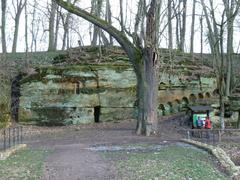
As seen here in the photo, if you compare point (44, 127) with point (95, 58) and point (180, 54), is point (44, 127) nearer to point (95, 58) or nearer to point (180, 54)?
point (95, 58)

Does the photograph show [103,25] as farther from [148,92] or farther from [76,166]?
[76,166]

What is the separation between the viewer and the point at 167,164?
33.8 ft

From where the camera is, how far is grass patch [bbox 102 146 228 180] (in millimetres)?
9091

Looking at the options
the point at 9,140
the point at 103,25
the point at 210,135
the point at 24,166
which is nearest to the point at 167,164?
the point at 24,166

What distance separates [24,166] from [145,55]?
9.29 m

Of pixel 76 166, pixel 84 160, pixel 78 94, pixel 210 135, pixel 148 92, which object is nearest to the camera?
pixel 76 166

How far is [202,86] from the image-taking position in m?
27.5

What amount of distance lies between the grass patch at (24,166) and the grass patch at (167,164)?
6.32 feet

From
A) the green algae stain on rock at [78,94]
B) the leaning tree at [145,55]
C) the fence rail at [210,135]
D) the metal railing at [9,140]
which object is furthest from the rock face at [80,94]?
the leaning tree at [145,55]

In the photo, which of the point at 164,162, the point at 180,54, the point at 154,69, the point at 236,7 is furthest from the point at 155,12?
the point at 180,54

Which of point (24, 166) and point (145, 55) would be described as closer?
point (24, 166)

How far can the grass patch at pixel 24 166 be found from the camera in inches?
355

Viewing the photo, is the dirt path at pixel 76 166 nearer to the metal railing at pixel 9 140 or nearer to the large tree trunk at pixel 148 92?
the metal railing at pixel 9 140

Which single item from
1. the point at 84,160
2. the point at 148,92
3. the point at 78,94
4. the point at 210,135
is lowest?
the point at 210,135
